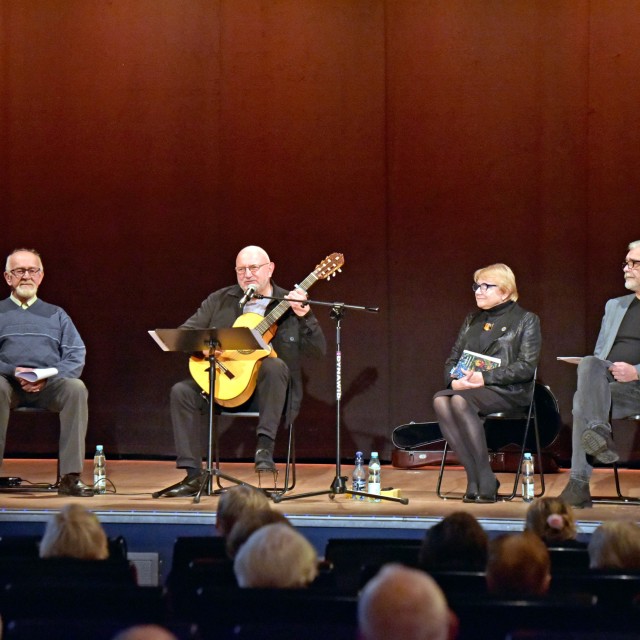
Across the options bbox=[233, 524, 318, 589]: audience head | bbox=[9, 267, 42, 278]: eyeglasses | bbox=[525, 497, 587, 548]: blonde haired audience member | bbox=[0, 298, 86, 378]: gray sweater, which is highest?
bbox=[9, 267, 42, 278]: eyeglasses

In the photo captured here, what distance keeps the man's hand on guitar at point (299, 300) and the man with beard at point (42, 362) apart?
1.19 metres

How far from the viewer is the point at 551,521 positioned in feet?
11.0

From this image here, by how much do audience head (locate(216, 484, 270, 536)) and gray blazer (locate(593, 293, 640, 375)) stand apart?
2524mm

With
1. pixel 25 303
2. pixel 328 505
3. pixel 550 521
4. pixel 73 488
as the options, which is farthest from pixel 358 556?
pixel 25 303

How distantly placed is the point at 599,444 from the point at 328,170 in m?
2.85

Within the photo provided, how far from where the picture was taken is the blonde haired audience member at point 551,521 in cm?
337

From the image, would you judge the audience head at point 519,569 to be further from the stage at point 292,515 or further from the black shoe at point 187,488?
the black shoe at point 187,488

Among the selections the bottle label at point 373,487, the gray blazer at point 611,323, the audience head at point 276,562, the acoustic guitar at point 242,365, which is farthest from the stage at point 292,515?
the audience head at point 276,562

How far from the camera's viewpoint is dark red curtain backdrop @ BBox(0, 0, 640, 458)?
21.5 ft

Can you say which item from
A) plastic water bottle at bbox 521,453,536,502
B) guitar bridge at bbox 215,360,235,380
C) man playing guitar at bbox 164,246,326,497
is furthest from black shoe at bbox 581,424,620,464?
guitar bridge at bbox 215,360,235,380

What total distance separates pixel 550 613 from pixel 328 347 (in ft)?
15.6

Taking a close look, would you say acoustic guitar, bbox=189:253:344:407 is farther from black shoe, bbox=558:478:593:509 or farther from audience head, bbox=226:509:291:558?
audience head, bbox=226:509:291:558

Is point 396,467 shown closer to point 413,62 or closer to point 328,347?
point 328,347

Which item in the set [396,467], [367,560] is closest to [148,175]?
[396,467]
